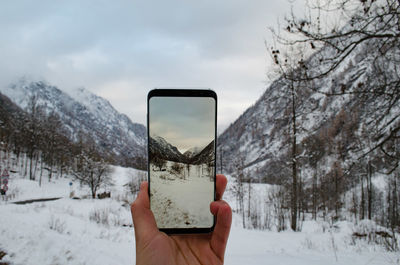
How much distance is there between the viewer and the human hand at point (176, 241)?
198 cm

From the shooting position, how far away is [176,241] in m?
2.16

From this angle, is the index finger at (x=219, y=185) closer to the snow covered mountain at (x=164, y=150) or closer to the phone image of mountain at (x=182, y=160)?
the phone image of mountain at (x=182, y=160)

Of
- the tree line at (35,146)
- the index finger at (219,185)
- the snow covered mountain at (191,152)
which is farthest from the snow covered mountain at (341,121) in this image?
the tree line at (35,146)

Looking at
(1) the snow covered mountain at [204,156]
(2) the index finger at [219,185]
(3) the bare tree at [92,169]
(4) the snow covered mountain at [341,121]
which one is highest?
(4) the snow covered mountain at [341,121]

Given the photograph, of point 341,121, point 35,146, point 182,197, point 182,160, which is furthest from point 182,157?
point 35,146

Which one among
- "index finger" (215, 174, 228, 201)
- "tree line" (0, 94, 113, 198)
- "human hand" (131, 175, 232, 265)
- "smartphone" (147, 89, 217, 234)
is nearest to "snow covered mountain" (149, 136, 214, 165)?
"smartphone" (147, 89, 217, 234)

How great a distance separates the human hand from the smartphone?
2.9 inches

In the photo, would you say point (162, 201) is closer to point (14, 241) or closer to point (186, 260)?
point (186, 260)

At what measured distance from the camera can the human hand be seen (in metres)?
1.98

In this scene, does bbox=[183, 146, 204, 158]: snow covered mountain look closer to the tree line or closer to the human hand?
the human hand

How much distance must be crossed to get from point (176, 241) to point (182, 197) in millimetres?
384

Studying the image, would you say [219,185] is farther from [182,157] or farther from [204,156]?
[182,157]

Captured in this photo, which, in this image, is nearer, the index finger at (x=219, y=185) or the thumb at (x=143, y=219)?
the thumb at (x=143, y=219)

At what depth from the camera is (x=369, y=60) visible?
18.8 feet
